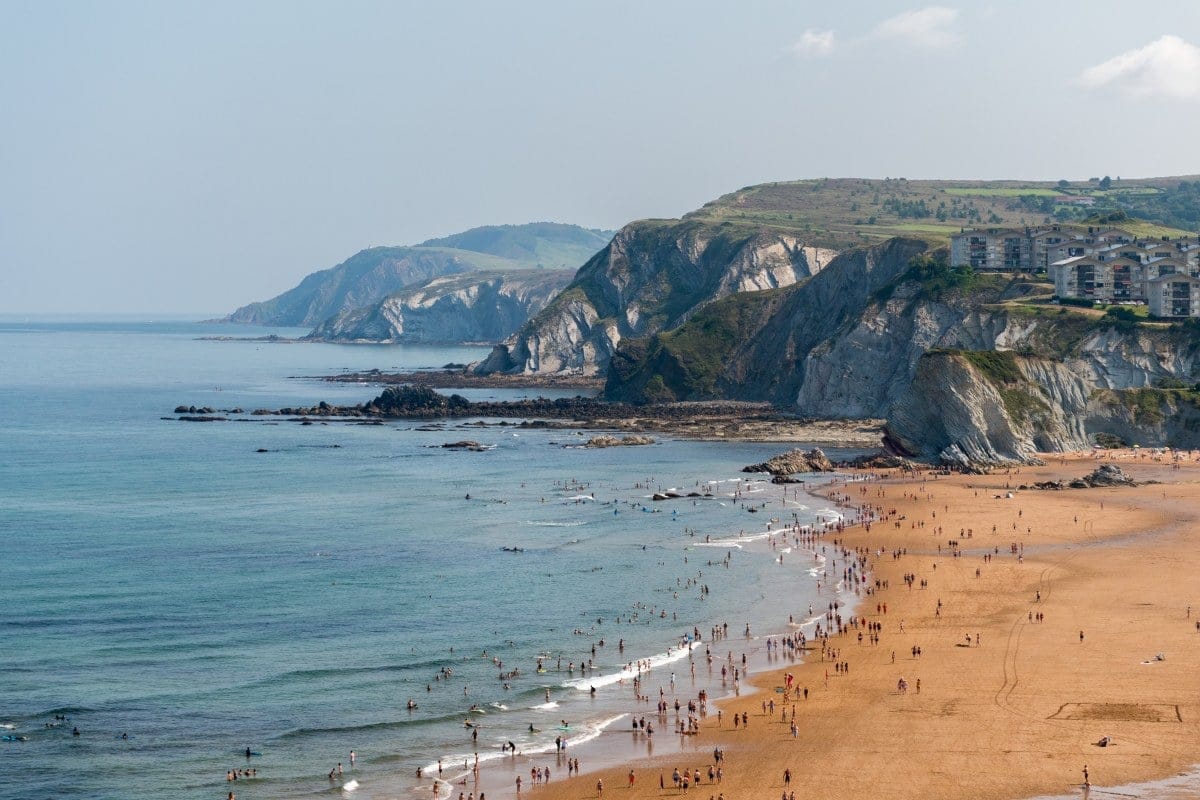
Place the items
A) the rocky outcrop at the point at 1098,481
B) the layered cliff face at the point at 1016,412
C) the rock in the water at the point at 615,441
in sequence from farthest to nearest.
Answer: the rock in the water at the point at 615,441 → the layered cliff face at the point at 1016,412 → the rocky outcrop at the point at 1098,481

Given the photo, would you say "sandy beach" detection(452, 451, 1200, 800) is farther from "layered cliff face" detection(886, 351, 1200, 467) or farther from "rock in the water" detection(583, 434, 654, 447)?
"rock in the water" detection(583, 434, 654, 447)

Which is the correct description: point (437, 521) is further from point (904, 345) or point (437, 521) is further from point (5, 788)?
point (904, 345)

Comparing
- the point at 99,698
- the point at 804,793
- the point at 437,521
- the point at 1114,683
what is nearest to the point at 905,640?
the point at 1114,683

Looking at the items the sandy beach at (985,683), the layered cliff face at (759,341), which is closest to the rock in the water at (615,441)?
the layered cliff face at (759,341)

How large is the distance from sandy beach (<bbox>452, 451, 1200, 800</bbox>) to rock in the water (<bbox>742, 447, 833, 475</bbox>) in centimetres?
2525

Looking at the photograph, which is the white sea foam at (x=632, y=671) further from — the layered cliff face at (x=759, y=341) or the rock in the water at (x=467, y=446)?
the layered cliff face at (x=759, y=341)

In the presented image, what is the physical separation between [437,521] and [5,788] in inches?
1836

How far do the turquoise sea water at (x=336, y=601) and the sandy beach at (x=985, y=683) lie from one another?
4859 mm

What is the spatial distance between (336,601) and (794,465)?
2023 inches

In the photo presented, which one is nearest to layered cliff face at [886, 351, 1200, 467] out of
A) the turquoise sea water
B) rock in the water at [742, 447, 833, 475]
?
rock in the water at [742, 447, 833, 475]

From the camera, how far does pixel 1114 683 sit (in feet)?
151

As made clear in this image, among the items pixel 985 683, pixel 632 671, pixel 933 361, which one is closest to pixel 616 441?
pixel 933 361

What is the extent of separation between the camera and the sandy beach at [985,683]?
126 feet

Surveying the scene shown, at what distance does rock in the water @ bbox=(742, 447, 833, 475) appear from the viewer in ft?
341
